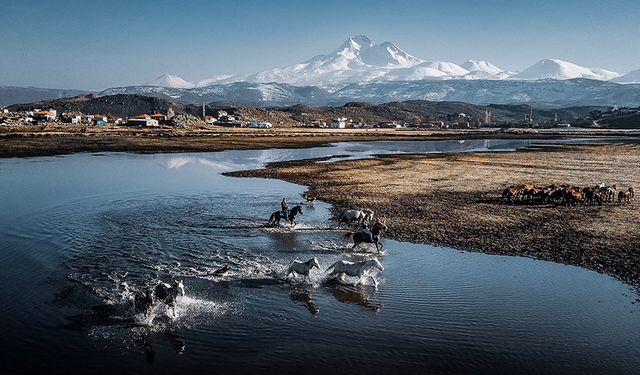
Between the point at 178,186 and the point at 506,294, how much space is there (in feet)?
86.9

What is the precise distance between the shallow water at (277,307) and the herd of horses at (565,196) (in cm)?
1205

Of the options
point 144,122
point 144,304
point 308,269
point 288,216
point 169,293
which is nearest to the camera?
point 144,304

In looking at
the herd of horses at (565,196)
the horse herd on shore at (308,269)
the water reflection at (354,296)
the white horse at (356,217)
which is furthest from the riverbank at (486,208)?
the water reflection at (354,296)

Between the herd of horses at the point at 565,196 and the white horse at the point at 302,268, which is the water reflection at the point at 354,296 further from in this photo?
the herd of horses at the point at 565,196

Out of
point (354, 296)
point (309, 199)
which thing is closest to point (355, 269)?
point (354, 296)

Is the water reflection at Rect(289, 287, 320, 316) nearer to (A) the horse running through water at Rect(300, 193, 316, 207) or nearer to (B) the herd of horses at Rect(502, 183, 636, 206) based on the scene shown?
(A) the horse running through water at Rect(300, 193, 316, 207)

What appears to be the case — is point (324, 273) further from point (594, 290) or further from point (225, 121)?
point (225, 121)

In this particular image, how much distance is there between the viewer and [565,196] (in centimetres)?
2861

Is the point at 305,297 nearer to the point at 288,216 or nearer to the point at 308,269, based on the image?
the point at 308,269

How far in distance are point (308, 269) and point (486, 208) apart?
1497cm

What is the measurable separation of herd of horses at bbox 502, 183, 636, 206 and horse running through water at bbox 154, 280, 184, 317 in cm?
2143

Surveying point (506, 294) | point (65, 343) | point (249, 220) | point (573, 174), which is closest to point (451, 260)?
point (506, 294)

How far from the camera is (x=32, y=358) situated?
10.4 m

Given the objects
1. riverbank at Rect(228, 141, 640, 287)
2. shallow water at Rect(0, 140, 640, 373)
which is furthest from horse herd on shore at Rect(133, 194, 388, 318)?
riverbank at Rect(228, 141, 640, 287)
